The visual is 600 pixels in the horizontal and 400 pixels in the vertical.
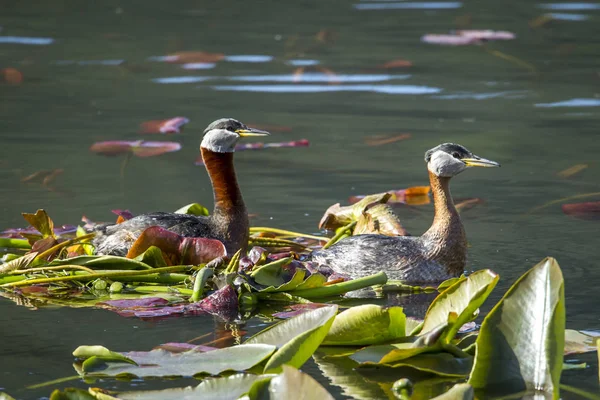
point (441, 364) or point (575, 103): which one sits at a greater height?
point (441, 364)

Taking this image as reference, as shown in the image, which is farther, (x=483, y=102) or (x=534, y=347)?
(x=483, y=102)

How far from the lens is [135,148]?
1016 centimetres

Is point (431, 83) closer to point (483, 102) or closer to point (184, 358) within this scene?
point (483, 102)

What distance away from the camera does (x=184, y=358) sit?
5020mm

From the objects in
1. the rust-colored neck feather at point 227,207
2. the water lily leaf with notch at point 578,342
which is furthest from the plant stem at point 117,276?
the water lily leaf with notch at point 578,342

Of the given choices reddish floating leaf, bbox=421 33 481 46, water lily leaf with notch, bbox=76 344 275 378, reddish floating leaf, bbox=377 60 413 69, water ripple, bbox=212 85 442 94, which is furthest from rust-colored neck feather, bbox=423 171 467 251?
reddish floating leaf, bbox=421 33 481 46

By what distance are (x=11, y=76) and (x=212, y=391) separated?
10.2 meters

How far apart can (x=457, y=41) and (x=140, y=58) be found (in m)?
4.31

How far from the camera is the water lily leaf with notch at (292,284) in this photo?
6.16m

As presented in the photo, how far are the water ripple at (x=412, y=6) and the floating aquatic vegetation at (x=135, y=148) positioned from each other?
31.1 feet

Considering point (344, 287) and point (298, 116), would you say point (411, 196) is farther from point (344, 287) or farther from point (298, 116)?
point (298, 116)

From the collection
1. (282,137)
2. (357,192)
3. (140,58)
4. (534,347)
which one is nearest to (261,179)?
(357,192)

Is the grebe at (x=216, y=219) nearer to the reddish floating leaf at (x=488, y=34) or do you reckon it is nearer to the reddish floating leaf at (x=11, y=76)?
the reddish floating leaf at (x=11, y=76)

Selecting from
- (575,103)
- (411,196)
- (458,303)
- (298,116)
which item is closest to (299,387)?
(458,303)
